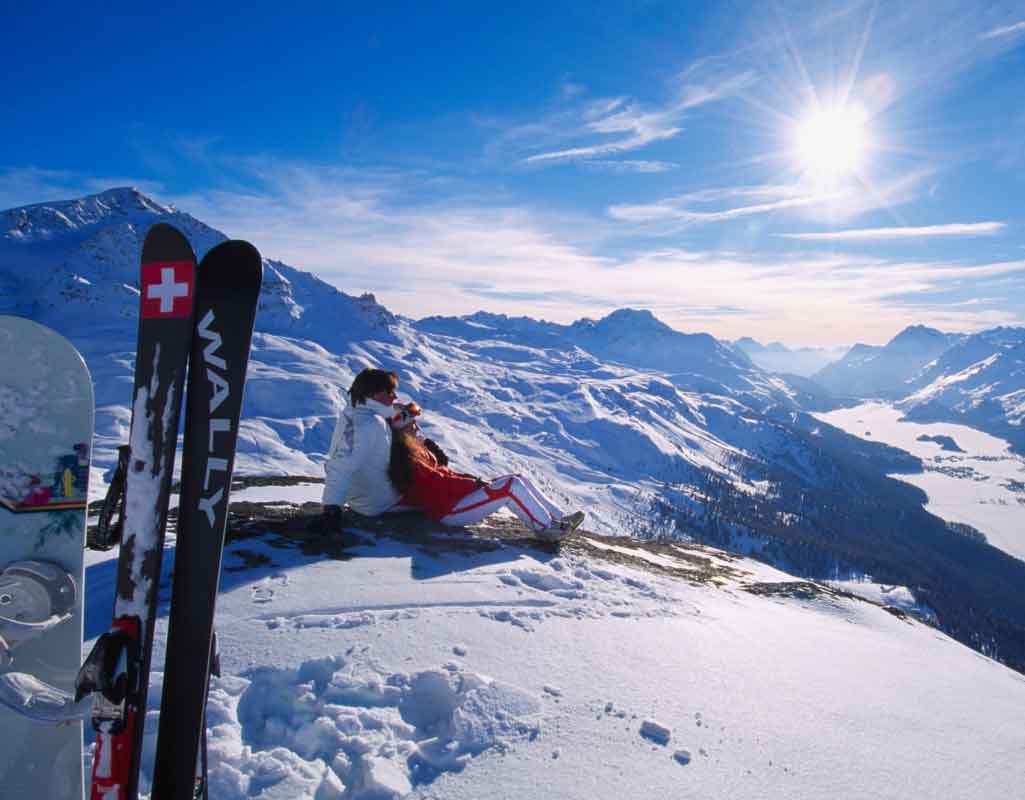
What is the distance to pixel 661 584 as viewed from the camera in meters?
7.10

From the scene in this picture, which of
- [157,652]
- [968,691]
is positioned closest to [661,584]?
[968,691]

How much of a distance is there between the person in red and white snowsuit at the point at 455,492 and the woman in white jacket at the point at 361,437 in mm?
303

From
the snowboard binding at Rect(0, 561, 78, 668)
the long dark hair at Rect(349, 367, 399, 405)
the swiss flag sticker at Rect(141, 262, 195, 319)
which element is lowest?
the snowboard binding at Rect(0, 561, 78, 668)

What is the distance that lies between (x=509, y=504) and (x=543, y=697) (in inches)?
149

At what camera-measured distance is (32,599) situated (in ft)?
10.3

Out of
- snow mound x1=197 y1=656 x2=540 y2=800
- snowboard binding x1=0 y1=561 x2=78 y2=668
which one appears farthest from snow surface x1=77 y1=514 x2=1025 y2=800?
snowboard binding x1=0 y1=561 x2=78 y2=668

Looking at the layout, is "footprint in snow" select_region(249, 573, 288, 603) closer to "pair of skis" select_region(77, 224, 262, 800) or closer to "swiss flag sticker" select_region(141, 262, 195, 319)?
"pair of skis" select_region(77, 224, 262, 800)

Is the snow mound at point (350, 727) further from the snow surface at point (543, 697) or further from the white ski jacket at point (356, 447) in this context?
the white ski jacket at point (356, 447)

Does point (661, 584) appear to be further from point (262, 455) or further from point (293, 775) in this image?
point (262, 455)

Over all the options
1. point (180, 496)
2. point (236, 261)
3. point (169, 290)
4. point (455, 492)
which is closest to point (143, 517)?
point (180, 496)

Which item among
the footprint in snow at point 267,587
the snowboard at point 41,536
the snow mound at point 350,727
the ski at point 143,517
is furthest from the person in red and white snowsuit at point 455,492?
the ski at point 143,517

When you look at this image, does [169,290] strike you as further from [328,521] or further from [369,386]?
[328,521]

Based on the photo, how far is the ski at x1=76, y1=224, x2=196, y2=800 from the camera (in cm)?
254

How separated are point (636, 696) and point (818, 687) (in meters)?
1.99
